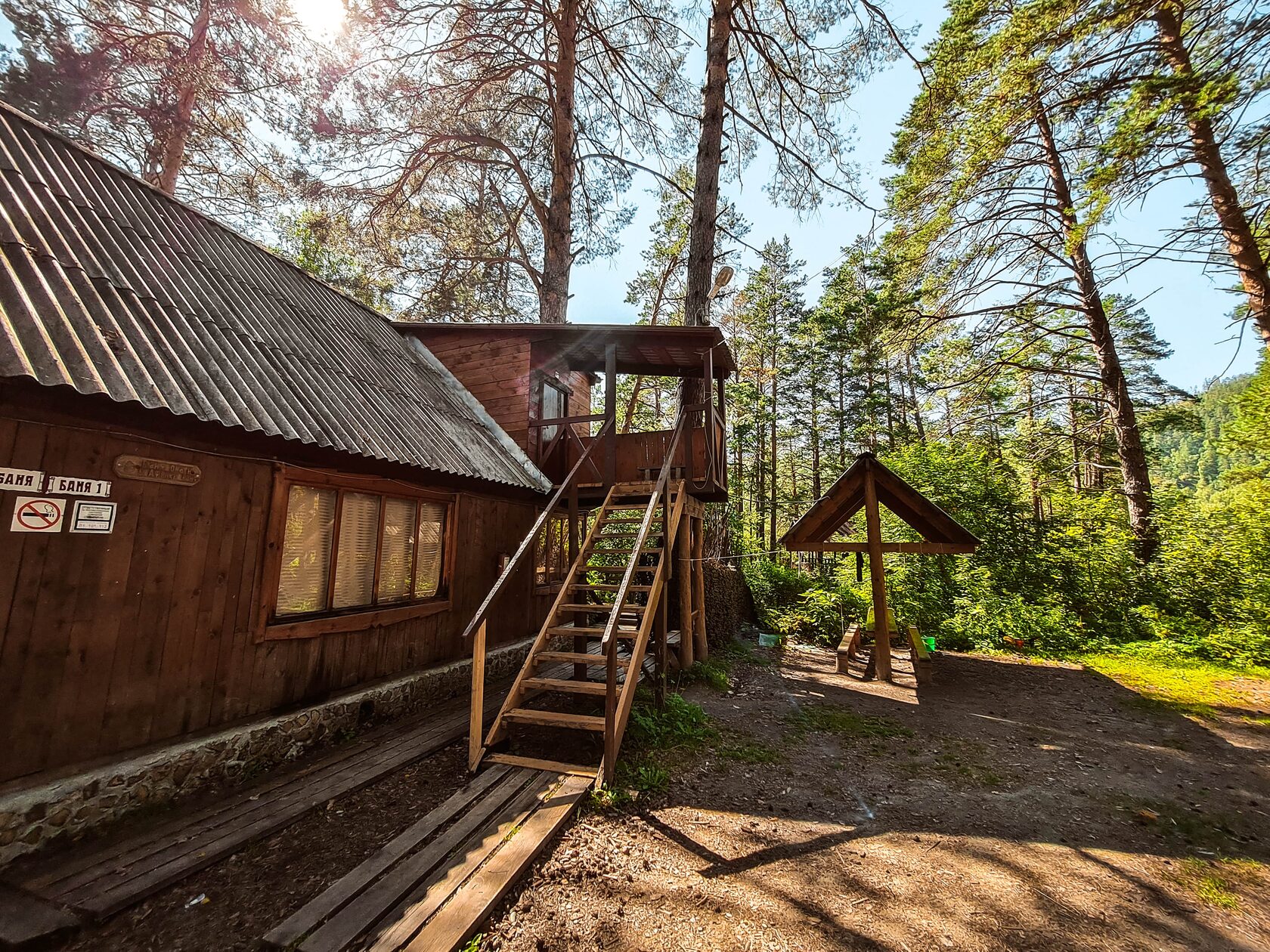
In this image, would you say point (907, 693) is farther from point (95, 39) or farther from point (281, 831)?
point (95, 39)

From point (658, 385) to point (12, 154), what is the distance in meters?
24.2

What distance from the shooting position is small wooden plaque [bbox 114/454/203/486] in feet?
12.3

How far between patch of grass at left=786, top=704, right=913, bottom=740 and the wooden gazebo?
200 centimetres

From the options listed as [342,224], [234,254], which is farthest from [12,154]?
[342,224]

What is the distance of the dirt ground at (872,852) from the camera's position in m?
2.70

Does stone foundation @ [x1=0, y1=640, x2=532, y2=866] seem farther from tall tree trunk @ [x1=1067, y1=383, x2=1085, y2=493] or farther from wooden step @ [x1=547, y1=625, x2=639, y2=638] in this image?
A: tall tree trunk @ [x1=1067, y1=383, x2=1085, y2=493]

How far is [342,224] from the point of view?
1315cm

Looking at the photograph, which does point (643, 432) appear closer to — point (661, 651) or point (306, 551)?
point (661, 651)

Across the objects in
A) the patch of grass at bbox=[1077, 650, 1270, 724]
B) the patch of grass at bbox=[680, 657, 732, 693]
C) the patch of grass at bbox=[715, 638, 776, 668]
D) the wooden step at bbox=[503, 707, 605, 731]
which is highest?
the wooden step at bbox=[503, 707, 605, 731]

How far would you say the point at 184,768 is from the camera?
12.7 feet

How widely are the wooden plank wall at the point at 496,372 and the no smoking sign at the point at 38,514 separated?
6133mm

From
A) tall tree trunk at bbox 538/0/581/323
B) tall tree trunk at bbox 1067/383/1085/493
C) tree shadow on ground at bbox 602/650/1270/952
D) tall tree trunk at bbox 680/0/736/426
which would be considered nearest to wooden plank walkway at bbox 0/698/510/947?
tree shadow on ground at bbox 602/650/1270/952

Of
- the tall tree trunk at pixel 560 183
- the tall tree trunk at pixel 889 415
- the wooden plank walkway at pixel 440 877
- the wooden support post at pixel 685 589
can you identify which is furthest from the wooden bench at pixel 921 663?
the tall tree trunk at pixel 889 415

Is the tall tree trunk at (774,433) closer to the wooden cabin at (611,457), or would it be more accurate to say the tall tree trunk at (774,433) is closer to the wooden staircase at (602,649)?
the wooden cabin at (611,457)
